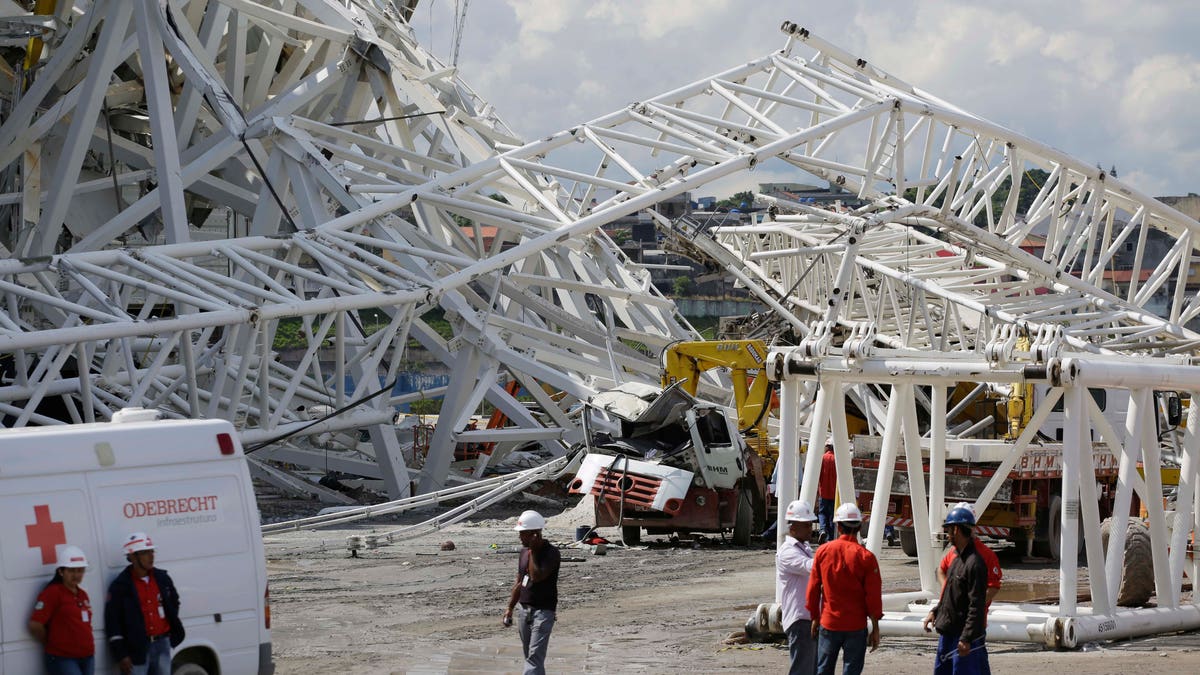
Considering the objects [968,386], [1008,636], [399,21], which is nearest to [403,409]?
[399,21]

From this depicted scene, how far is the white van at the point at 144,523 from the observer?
10781mm

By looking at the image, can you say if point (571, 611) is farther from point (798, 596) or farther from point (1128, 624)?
point (798, 596)

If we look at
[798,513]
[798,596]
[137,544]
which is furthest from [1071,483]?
[137,544]

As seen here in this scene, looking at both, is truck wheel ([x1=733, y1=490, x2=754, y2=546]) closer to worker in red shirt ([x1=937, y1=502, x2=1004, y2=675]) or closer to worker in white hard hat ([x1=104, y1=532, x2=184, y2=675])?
worker in red shirt ([x1=937, y1=502, x2=1004, y2=675])

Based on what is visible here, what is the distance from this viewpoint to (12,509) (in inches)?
425

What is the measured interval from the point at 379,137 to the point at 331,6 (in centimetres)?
303

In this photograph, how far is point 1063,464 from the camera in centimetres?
1491

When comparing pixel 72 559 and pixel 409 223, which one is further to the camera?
pixel 409 223

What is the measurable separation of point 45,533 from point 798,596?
4.81m

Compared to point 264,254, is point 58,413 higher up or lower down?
lower down

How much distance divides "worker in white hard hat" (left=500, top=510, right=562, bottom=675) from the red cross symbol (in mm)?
3014

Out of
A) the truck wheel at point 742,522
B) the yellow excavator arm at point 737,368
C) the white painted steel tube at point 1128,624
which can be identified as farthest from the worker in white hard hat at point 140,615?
the yellow excavator arm at point 737,368

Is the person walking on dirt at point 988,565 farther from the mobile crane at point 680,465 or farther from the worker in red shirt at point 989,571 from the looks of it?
the mobile crane at point 680,465

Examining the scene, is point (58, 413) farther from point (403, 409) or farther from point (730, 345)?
point (403, 409)
